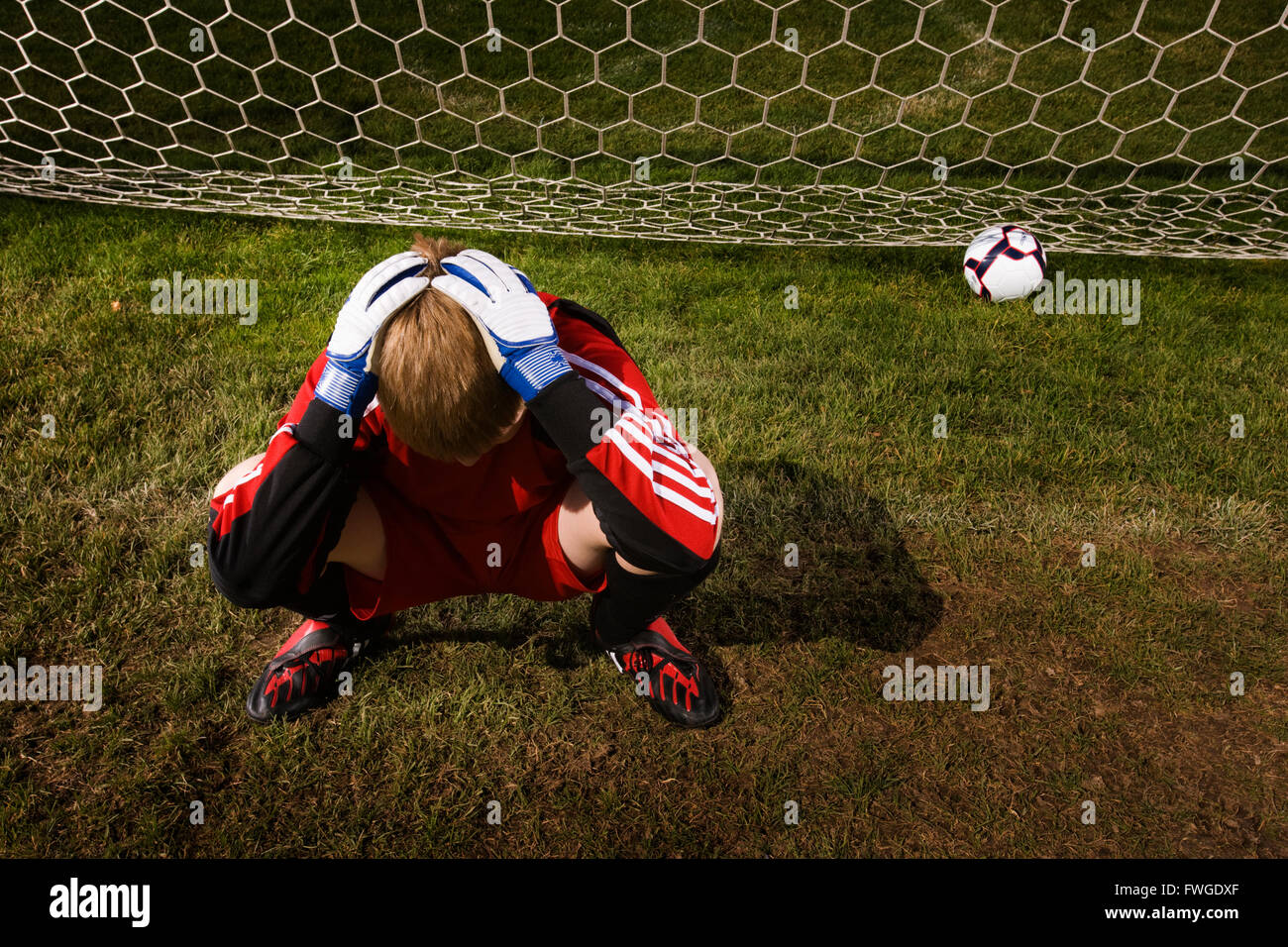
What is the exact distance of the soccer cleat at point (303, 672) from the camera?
2078mm

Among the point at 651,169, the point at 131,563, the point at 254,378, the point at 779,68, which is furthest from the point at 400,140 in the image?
the point at 131,563

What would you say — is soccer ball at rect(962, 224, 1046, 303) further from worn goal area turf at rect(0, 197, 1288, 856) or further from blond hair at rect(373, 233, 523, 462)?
blond hair at rect(373, 233, 523, 462)

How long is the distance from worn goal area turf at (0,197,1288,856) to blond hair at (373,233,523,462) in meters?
0.99

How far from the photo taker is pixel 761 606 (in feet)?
8.03

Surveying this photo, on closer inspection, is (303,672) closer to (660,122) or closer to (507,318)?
(507,318)

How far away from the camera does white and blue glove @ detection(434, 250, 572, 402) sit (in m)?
1.44

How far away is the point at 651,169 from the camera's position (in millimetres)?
4184

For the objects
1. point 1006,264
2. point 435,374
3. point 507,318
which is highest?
point 1006,264

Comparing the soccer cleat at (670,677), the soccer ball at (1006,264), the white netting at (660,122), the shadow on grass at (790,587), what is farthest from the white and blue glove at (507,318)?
the soccer ball at (1006,264)

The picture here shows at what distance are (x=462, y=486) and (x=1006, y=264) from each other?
281cm

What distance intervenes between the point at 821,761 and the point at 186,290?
320cm

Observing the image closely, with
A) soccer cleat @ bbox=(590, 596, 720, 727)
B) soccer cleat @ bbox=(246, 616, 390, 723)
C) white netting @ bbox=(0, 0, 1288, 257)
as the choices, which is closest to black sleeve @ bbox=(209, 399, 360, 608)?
soccer cleat @ bbox=(246, 616, 390, 723)

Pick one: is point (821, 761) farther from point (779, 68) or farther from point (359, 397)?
point (779, 68)

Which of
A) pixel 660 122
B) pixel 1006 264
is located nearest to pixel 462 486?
pixel 1006 264
